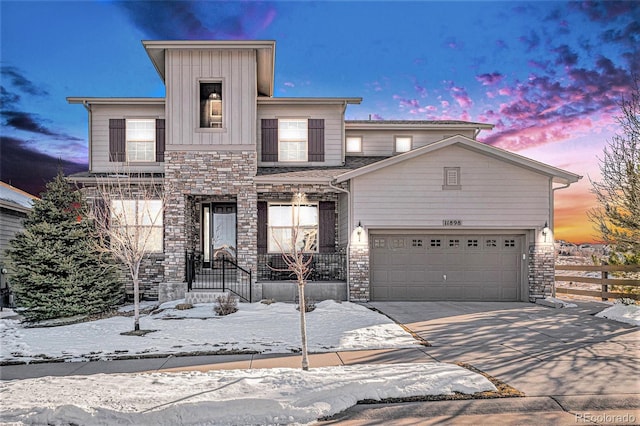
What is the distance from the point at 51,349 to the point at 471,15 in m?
13.4

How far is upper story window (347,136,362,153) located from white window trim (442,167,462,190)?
4.28 m

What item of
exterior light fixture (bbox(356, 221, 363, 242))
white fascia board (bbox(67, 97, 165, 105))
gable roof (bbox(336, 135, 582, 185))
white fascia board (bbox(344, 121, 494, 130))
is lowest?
exterior light fixture (bbox(356, 221, 363, 242))

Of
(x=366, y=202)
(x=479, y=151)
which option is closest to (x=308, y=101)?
(x=366, y=202)

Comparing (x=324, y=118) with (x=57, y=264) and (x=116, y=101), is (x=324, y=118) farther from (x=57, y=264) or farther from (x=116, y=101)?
(x=57, y=264)

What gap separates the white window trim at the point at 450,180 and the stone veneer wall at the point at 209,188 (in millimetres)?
6140

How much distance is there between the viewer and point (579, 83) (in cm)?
1473

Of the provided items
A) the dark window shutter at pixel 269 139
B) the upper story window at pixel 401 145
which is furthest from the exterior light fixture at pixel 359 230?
the upper story window at pixel 401 145

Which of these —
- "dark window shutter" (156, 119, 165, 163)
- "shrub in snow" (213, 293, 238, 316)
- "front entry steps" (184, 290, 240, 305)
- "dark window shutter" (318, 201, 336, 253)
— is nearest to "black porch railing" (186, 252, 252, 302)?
"front entry steps" (184, 290, 240, 305)

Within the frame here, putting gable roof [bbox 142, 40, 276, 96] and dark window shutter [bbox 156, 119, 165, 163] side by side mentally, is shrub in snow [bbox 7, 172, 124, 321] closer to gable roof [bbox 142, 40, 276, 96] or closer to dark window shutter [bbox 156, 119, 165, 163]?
dark window shutter [bbox 156, 119, 165, 163]

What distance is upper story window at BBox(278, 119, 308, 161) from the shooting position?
52.9ft

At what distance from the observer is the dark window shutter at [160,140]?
1569cm

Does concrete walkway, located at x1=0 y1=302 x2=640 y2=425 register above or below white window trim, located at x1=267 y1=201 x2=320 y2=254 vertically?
below

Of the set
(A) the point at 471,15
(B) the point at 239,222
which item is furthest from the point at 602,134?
(B) the point at 239,222

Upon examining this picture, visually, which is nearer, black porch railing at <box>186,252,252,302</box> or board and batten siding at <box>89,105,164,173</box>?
black porch railing at <box>186,252,252,302</box>
